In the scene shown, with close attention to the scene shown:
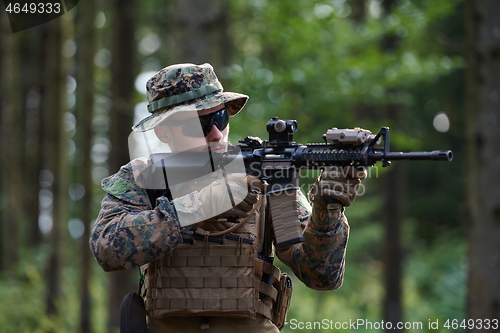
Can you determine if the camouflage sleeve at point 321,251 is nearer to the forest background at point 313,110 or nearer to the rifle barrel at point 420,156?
the rifle barrel at point 420,156

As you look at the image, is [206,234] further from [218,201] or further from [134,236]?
[134,236]

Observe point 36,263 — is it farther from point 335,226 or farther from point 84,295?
point 335,226

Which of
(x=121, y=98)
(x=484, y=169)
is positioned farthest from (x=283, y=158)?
(x=121, y=98)

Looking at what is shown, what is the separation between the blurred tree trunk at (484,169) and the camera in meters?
5.40

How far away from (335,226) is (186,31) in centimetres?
387

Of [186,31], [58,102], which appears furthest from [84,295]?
[186,31]

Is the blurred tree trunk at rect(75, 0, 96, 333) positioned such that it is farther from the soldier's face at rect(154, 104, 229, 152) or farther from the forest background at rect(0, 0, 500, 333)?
the soldier's face at rect(154, 104, 229, 152)

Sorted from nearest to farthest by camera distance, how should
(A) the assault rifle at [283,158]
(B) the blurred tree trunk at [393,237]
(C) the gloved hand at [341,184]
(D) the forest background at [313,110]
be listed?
(C) the gloved hand at [341,184] < (A) the assault rifle at [283,158] < (D) the forest background at [313,110] < (B) the blurred tree trunk at [393,237]

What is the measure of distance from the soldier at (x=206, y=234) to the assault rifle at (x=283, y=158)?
6 cm

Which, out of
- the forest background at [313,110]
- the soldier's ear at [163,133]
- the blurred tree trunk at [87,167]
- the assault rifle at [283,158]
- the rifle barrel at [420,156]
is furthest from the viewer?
the blurred tree trunk at [87,167]

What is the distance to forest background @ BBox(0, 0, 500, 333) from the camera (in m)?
5.56

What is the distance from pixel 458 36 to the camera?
14.8m

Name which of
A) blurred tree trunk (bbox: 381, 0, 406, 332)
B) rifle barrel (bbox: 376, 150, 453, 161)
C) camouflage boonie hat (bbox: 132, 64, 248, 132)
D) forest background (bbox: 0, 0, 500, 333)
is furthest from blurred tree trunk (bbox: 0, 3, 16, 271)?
rifle barrel (bbox: 376, 150, 453, 161)

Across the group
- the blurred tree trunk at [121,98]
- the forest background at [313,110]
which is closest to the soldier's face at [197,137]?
the forest background at [313,110]
